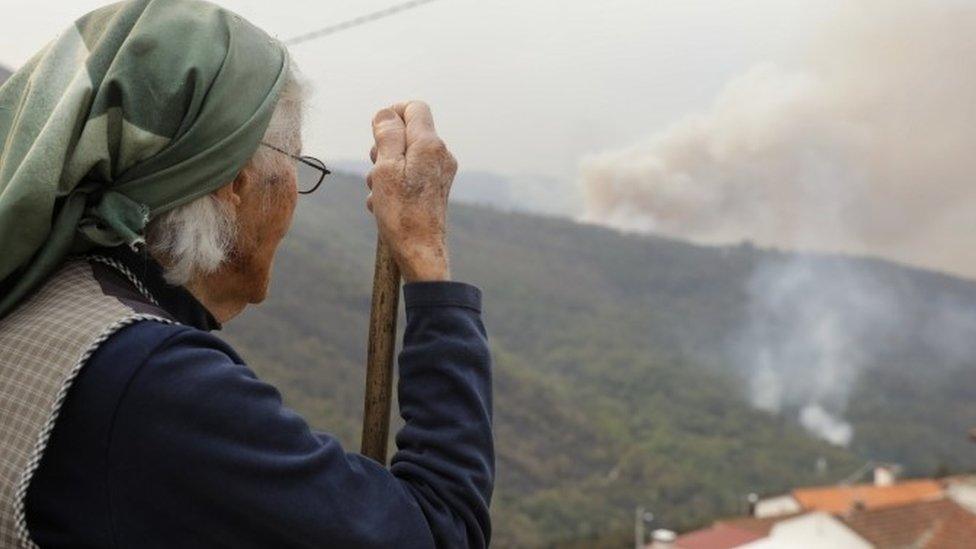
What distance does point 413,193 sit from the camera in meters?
1.17

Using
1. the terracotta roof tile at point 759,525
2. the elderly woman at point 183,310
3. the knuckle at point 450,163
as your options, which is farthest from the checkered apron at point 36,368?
the terracotta roof tile at point 759,525

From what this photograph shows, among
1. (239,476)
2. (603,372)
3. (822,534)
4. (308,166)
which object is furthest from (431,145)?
(603,372)

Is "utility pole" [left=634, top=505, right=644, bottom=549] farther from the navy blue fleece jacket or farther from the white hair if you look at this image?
the navy blue fleece jacket

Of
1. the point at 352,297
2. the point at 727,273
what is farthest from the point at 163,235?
the point at 727,273

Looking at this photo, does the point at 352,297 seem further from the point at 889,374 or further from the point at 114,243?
the point at 114,243

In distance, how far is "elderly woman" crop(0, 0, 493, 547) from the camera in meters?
0.90

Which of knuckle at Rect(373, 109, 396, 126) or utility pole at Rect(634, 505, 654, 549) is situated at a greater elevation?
knuckle at Rect(373, 109, 396, 126)

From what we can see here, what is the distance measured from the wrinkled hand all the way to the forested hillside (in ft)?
138

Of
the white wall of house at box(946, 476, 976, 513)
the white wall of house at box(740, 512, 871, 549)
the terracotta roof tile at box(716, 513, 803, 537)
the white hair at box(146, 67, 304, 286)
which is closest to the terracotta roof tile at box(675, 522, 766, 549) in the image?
the terracotta roof tile at box(716, 513, 803, 537)

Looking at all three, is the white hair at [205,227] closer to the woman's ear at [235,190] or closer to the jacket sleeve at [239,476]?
the woman's ear at [235,190]

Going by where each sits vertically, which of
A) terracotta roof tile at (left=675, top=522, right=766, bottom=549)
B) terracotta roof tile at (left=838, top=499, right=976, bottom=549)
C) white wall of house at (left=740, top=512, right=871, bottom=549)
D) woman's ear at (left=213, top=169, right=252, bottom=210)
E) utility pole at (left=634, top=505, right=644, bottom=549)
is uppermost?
woman's ear at (left=213, top=169, right=252, bottom=210)

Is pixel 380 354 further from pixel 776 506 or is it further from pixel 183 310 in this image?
pixel 776 506

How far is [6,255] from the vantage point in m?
0.98

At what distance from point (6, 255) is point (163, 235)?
16 centimetres
